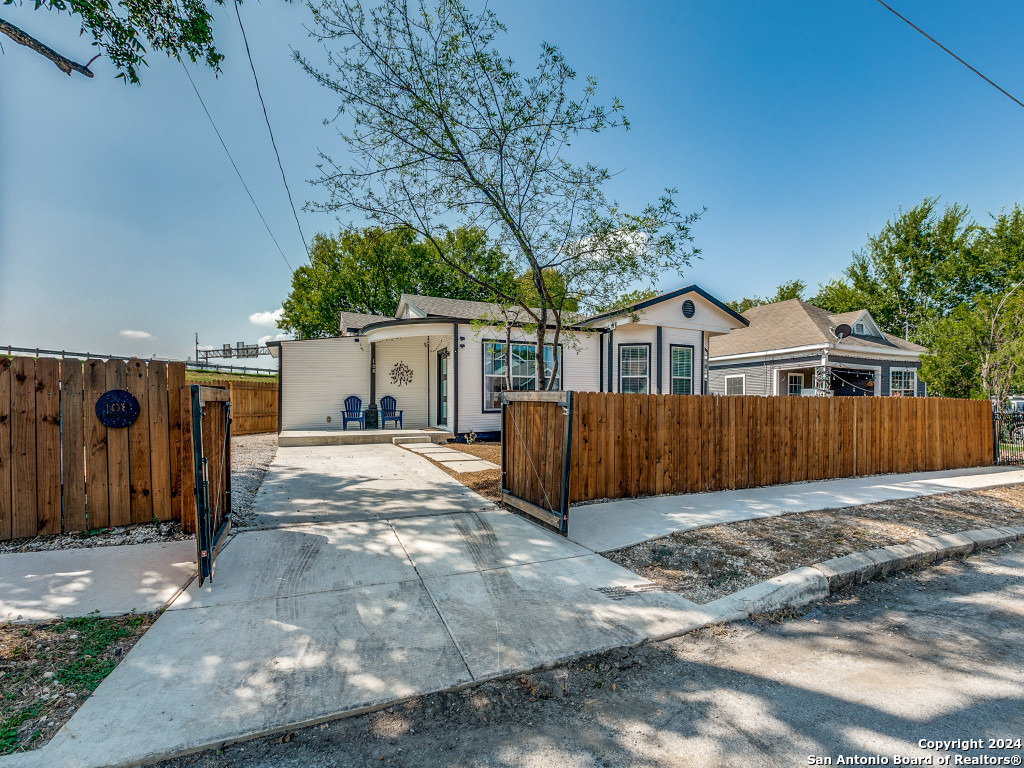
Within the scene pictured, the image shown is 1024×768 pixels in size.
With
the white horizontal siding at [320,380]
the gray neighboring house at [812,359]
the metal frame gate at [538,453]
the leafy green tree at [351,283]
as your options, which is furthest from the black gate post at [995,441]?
the leafy green tree at [351,283]

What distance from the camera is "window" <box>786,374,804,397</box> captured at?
704 inches

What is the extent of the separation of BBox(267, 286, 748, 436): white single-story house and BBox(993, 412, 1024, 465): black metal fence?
6.46 m

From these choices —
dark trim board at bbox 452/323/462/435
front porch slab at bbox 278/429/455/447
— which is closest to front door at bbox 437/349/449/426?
front porch slab at bbox 278/429/455/447

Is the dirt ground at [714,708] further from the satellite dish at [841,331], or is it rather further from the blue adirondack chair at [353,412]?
the satellite dish at [841,331]

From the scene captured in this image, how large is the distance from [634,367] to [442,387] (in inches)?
228

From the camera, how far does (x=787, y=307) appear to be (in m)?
19.2

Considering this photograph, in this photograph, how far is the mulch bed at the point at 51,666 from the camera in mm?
1877

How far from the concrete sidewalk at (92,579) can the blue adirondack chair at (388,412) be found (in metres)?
9.74

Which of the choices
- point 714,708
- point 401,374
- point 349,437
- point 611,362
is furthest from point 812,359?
point 714,708

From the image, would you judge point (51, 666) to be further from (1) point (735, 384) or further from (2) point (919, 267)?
(2) point (919, 267)

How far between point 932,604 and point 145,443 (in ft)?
21.7

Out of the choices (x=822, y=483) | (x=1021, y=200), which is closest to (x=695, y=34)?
(x=822, y=483)

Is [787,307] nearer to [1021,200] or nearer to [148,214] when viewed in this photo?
[1021,200]

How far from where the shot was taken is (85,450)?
4137 mm
